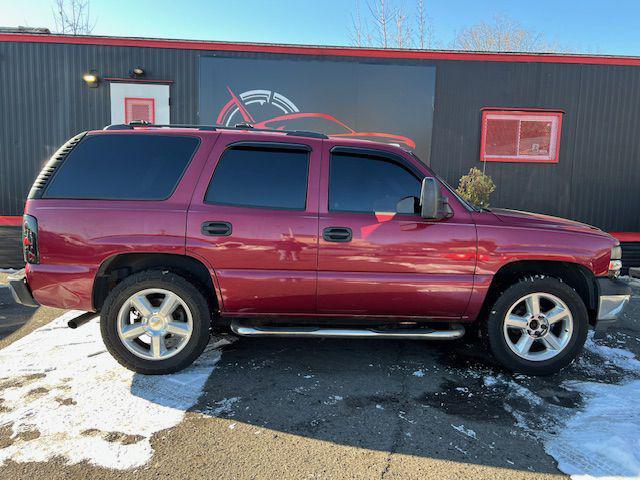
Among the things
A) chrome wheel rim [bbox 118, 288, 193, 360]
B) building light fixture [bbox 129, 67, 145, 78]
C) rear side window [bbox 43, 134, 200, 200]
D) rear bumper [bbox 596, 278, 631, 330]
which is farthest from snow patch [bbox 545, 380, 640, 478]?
building light fixture [bbox 129, 67, 145, 78]

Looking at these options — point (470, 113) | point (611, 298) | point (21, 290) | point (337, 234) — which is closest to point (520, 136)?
point (470, 113)

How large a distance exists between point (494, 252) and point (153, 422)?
273 cm

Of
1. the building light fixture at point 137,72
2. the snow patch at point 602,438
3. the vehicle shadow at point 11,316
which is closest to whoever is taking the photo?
the snow patch at point 602,438

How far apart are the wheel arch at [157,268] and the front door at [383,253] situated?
903 millimetres

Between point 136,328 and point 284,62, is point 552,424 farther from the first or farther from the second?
point 284,62

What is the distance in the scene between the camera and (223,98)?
873cm

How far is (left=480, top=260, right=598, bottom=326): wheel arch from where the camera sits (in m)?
3.62

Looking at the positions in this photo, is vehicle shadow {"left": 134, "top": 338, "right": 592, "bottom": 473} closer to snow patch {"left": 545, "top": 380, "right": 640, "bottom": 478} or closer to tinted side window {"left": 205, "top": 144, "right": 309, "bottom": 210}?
snow patch {"left": 545, "top": 380, "right": 640, "bottom": 478}

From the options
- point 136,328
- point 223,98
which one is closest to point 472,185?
point 223,98

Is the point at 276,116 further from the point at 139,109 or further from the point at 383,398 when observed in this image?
the point at 383,398

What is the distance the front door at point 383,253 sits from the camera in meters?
3.39

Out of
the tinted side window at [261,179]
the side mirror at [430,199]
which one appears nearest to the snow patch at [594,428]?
the side mirror at [430,199]

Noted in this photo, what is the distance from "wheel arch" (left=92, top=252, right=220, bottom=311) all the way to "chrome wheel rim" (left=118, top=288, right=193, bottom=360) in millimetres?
208

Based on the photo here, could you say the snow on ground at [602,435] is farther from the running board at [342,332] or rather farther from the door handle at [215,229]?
the door handle at [215,229]
